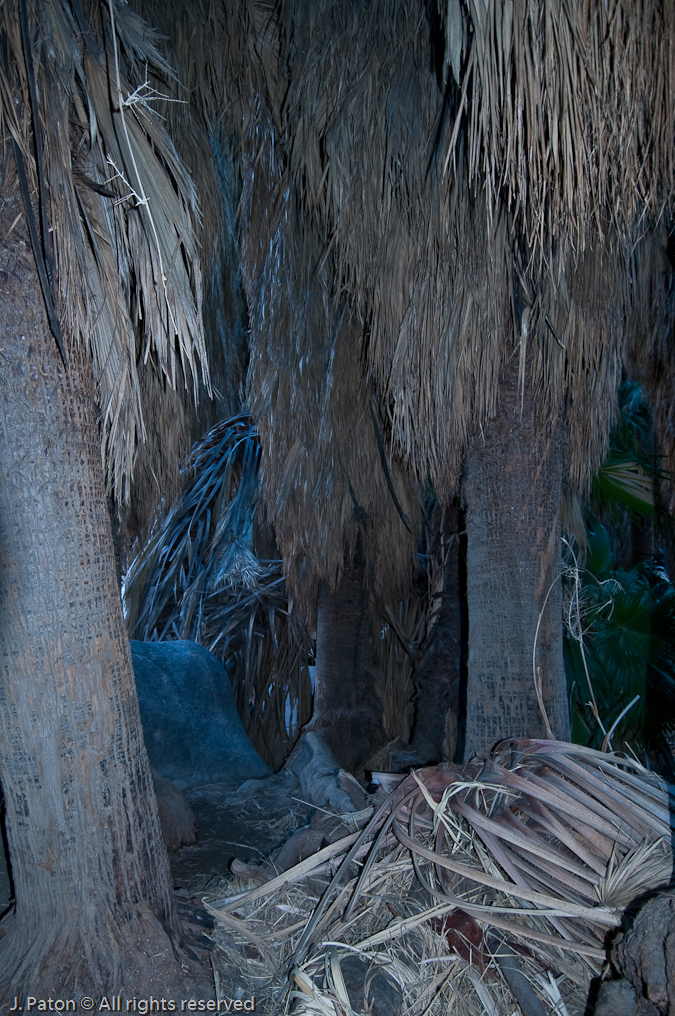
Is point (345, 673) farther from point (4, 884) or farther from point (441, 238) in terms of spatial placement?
point (441, 238)

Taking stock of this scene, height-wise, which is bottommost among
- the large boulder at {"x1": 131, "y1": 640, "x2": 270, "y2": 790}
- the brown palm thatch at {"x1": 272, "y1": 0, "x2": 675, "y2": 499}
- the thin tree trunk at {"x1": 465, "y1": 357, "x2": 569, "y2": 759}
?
the large boulder at {"x1": 131, "y1": 640, "x2": 270, "y2": 790}

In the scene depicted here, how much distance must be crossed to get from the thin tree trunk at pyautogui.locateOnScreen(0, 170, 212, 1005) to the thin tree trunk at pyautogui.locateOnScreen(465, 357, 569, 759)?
1.60 meters

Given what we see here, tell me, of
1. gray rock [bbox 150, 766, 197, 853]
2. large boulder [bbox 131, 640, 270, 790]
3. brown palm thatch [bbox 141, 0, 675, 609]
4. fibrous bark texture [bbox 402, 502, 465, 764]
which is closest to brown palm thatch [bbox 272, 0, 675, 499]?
brown palm thatch [bbox 141, 0, 675, 609]

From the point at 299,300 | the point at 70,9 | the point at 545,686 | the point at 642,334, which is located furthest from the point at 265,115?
the point at 545,686

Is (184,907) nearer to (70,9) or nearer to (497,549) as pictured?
(497,549)

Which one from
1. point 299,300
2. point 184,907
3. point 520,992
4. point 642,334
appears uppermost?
point 299,300

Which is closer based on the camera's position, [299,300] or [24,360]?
[24,360]

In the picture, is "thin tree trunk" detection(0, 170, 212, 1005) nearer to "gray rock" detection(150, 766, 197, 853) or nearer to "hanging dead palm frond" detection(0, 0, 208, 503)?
"hanging dead palm frond" detection(0, 0, 208, 503)

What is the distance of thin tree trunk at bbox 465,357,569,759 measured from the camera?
3.06m

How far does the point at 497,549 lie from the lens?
315 centimetres

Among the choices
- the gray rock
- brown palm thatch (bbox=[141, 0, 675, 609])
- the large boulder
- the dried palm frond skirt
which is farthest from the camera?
the large boulder

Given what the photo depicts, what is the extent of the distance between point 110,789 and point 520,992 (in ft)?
4.38

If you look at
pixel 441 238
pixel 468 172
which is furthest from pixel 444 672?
pixel 468 172

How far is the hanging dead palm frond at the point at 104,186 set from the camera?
2160 millimetres
